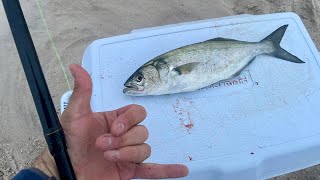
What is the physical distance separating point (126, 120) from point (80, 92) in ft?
0.47

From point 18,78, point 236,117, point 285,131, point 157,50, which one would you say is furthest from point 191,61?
point 18,78

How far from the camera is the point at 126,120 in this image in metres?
1.07

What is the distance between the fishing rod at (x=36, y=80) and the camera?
0.96 metres

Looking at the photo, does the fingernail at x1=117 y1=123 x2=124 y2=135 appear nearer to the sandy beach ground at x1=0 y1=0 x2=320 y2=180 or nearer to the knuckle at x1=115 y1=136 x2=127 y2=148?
the knuckle at x1=115 y1=136 x2=127 y2=148

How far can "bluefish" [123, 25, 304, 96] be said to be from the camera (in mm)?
1566

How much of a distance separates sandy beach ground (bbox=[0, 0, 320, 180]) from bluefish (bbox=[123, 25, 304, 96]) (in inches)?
33.7

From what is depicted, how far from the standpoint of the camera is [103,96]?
157 cm

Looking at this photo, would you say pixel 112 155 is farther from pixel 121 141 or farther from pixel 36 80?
pixel 36 80

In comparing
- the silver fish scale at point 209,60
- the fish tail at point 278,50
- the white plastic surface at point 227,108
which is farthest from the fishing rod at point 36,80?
the fish tail at point 278,50

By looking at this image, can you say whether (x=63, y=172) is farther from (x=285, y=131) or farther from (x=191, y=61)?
(x=285, y=131)

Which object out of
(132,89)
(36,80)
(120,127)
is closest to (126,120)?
(120,127)

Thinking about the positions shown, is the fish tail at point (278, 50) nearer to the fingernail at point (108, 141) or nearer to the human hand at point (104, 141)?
the human hand at point (104, 141)

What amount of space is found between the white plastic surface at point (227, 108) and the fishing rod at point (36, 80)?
0.54m

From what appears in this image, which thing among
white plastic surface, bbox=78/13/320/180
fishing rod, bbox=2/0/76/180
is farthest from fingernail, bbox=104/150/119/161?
white plastic surface, bbox=78/13/320/180
